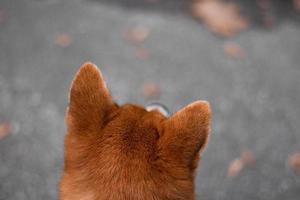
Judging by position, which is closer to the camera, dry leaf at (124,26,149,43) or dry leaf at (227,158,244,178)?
dry leaf at (227,158,244,178)

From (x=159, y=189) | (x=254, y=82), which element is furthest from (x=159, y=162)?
(x=254, y=82)

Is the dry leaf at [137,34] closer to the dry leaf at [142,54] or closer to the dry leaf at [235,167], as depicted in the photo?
the dry leaf at [142,54]

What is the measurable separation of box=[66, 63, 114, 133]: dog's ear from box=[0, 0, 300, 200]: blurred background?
2152 mm

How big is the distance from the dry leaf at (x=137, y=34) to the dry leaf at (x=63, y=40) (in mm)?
755

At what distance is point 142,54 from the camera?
4988mm

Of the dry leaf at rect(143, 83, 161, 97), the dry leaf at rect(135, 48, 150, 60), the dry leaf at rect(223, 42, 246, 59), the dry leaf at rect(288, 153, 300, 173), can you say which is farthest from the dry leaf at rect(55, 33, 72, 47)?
the dry leaf at rect(288, 153, 300, 173)

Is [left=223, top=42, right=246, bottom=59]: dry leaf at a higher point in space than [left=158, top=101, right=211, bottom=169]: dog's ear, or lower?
lower

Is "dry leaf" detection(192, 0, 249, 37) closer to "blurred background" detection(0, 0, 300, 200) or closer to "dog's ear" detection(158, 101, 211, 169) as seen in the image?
"blurred background" detection(0, 0, 300, 200)

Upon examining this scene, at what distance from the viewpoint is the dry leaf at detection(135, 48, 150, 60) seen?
496 cm

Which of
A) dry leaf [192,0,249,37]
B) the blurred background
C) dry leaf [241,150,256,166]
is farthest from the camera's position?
dry leaf [192,0,249,37]

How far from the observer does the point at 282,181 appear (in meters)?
4.15

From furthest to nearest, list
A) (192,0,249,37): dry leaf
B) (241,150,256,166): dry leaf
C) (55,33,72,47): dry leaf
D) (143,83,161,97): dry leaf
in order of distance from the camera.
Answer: (192,0,249,37): dry leaf → (55,33,72,47): dry leaf → (143,83,161,97): dry leaf → (241,150,256,166): dry leaf

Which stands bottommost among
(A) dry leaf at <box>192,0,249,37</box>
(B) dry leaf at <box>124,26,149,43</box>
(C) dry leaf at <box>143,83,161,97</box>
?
(C) dry leaf at <box>143,83,161,97</box>

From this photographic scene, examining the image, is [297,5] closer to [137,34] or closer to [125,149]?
[137,34]
